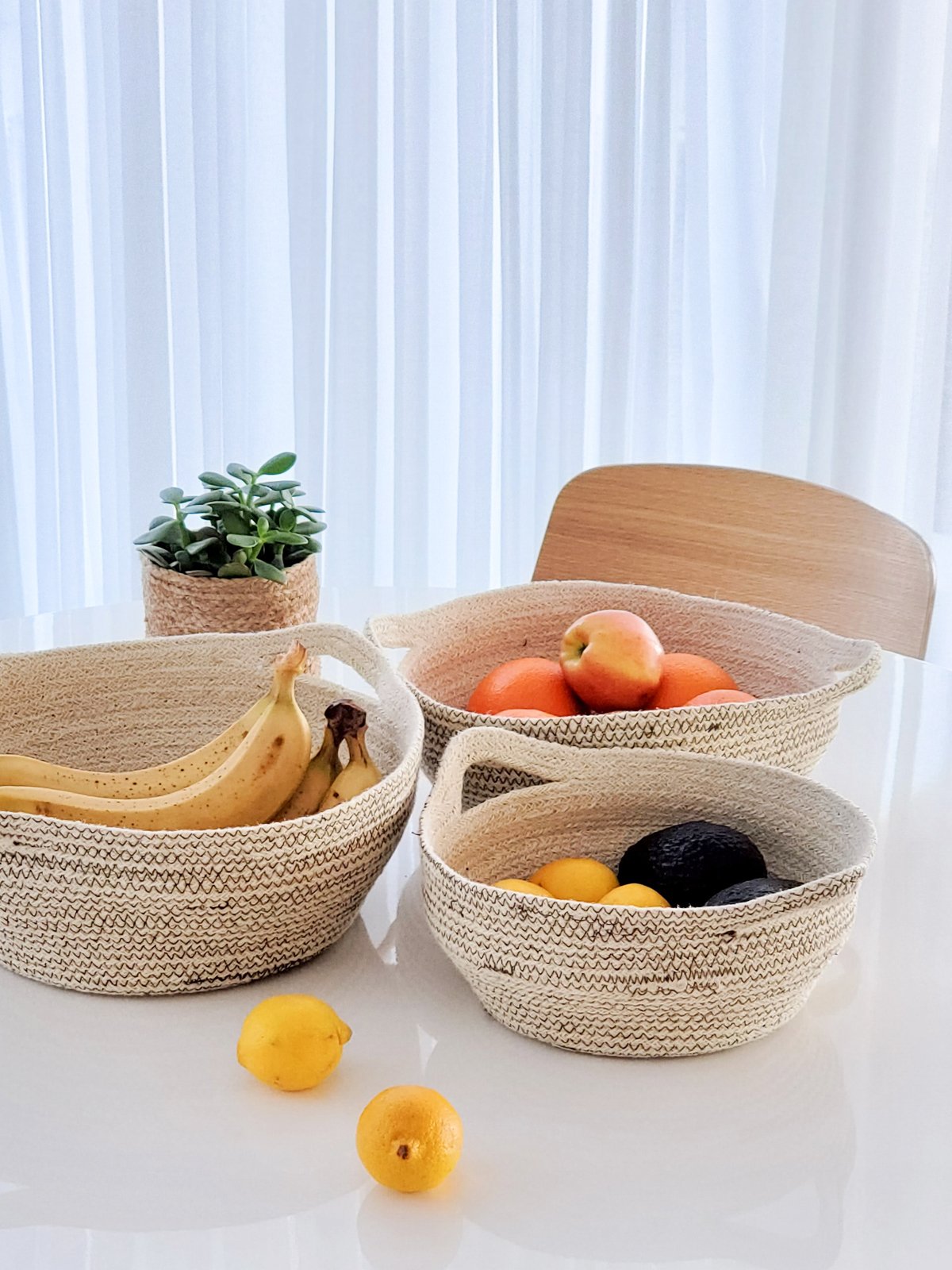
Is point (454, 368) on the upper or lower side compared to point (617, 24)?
lower

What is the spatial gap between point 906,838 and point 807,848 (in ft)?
0.62

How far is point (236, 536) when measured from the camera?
1.02 meters

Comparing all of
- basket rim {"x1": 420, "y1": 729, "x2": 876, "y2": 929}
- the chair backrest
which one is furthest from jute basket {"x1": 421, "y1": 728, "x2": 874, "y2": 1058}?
the chair backrest

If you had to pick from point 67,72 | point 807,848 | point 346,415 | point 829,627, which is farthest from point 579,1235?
point 67,72

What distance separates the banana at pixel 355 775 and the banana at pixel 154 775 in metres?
0.06

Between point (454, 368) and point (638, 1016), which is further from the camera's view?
point (454, 368)

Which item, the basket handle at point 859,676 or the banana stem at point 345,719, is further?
the basket handle at point 859,676

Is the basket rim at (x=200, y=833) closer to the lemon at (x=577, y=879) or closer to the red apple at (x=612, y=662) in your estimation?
the lemon at (x=577, y=879)

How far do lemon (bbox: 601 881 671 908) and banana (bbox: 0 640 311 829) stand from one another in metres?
0.19

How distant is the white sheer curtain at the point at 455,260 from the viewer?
7.03 feet

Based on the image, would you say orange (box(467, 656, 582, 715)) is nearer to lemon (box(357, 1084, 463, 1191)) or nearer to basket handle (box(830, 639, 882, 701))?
basket handle (box(830, 639, 882, 701))

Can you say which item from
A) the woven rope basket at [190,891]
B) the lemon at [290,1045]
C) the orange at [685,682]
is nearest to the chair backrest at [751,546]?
the orange at [685,682]

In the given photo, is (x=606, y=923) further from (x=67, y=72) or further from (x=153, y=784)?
(x=67, y=72)

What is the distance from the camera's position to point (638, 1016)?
0.64m
